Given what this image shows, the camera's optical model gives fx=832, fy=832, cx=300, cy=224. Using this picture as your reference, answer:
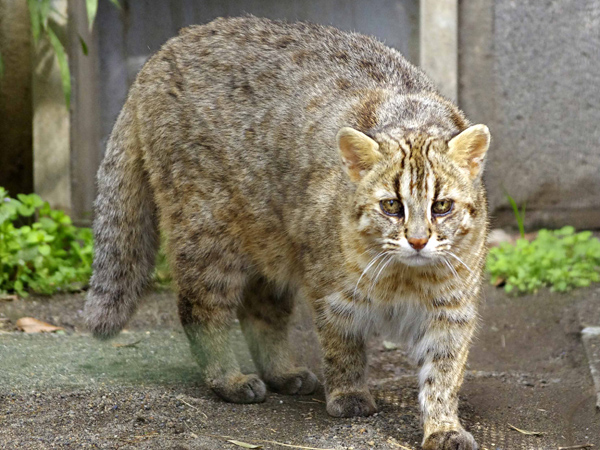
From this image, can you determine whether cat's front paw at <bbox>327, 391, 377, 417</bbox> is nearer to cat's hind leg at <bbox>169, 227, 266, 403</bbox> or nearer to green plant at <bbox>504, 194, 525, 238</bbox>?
cat's hind leg at <bbox>169, 227, 266, 403</bbox>

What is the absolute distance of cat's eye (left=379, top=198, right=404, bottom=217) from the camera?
3439 millimetres

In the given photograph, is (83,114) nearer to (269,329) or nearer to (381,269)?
(269,329)

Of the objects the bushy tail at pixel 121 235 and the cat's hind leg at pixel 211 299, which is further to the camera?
the bushy tail at pixel 121 235

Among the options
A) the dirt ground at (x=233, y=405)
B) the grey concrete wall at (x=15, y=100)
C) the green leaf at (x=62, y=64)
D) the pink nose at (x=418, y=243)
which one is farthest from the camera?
the grey concrete wall at (x=15, y=100)

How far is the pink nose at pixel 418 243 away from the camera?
3.31 metres

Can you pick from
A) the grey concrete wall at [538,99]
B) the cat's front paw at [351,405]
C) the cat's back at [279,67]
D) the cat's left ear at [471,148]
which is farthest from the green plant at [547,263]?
the cat's left ear at [471,148]

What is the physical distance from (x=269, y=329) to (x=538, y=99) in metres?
3.50

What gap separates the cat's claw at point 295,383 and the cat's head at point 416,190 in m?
1.23

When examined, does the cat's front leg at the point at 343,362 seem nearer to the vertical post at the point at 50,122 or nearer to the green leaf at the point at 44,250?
the green leaf at the point at 44,250

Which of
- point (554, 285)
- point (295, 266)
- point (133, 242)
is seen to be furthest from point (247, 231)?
point (554, 285)

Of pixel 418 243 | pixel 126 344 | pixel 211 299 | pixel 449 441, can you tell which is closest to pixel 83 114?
pixel 126 344

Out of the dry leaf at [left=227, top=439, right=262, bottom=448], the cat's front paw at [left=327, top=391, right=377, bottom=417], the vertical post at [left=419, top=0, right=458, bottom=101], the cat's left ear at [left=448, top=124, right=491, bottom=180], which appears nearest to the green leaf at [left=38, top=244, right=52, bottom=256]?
the cat's front paw at [left=327, top=391, right=377, bottom=417]

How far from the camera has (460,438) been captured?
348cm

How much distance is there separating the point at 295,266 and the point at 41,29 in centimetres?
342
